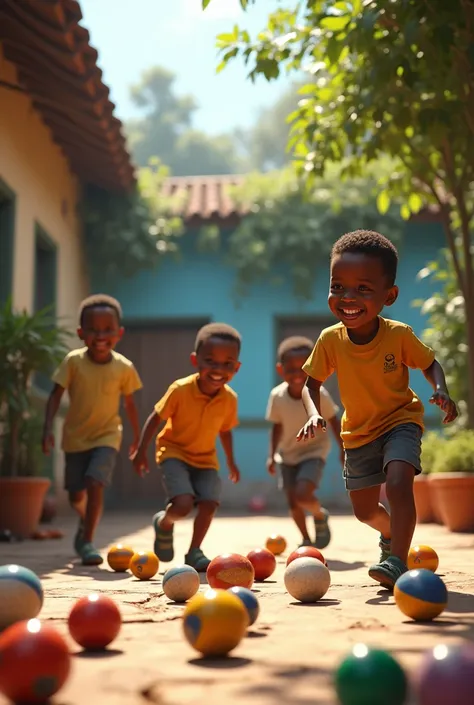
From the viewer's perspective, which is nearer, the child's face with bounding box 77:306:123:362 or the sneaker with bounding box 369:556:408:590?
the sneaker with bounding box 369:556:408:590

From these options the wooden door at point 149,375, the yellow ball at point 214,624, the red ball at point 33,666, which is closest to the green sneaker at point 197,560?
the yellow ball at point 214,624

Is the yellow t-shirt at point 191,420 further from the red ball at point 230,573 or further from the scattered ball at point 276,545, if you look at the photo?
the red ball at point 230,573

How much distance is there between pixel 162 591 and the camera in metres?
4.39

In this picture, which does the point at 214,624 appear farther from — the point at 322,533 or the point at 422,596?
the point at 322,533

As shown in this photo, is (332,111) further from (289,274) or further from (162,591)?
(289,274)

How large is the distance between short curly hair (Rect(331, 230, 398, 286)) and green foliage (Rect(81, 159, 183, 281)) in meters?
9.87

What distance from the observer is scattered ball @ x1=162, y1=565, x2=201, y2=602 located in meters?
4.01

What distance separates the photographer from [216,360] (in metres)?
5.74

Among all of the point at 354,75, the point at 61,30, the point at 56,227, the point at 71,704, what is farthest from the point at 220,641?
the point at 56,227

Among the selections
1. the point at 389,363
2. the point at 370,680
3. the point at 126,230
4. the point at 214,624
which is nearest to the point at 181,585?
the point at 214,624

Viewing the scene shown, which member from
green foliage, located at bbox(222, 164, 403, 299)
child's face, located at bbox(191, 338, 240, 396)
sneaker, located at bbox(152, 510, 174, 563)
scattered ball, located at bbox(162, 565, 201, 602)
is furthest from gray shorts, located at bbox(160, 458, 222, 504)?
green foliage, located at bbox(222, 164, 403, 299)

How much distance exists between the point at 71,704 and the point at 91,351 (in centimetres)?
476

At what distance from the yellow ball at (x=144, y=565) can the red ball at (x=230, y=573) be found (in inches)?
32.4

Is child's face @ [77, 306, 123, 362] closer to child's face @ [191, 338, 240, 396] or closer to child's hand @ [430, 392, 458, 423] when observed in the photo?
child's face @ [191, 338, 240, 396]
